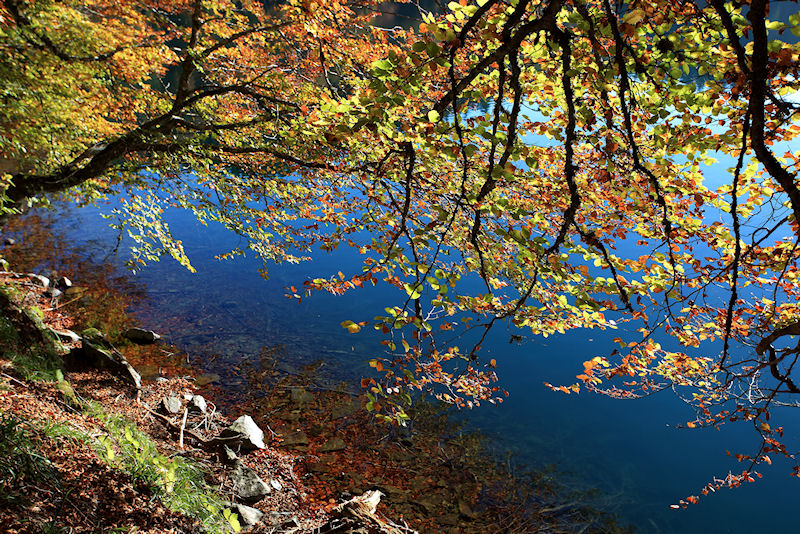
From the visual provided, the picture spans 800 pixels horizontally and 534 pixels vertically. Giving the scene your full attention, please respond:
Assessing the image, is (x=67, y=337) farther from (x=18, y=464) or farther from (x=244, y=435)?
(x=18, y=464)

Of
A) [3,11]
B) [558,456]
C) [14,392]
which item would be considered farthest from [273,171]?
[558,456]

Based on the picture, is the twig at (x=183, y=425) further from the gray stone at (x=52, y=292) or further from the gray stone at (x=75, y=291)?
the gray stone at (x=75, y=291)

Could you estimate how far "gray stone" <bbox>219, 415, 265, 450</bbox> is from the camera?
27.3 ft

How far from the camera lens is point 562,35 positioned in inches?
85.8

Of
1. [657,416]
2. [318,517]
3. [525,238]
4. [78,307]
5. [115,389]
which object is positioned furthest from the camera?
[657,416]

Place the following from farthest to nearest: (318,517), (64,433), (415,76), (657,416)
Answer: (657,416), (318,517), (64,433), (415,76)

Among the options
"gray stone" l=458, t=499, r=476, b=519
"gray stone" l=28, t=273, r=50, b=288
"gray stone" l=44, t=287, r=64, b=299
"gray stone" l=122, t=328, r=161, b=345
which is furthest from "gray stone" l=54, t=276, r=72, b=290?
"gray stone" l=458, t=499, r=476, b=519

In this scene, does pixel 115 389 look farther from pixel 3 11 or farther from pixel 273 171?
pixel 3 11

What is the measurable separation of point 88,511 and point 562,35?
517cm

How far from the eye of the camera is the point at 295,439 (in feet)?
31.1

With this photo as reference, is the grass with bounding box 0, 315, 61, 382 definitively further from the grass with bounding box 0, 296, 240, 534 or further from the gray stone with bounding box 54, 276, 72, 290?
the gray stone with bounding box 54, 276, 72, 290

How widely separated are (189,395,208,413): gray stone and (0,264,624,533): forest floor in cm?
14

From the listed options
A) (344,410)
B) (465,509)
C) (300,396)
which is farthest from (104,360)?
(465,509)

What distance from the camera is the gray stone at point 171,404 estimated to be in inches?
326
